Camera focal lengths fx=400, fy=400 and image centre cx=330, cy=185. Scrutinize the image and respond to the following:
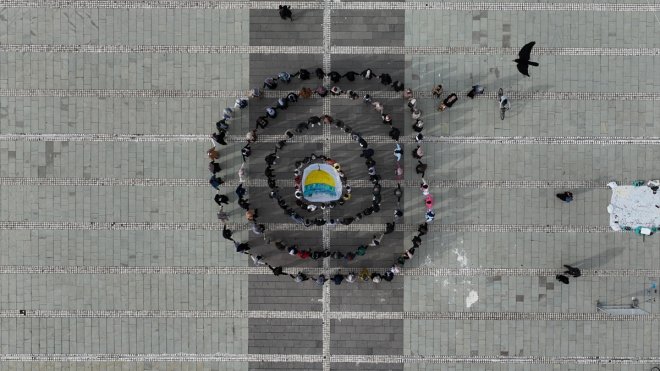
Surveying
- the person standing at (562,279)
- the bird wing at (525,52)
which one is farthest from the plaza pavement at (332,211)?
the bird wing at (525,52)

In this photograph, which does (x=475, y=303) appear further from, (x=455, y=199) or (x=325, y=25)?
(x=325, y=25)

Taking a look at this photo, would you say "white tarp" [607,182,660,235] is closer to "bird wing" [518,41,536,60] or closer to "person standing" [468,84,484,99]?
"bird wing" [518,41,536,60]

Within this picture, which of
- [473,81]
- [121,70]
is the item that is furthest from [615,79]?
[121,70]

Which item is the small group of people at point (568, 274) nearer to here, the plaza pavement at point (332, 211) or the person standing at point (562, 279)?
the person standing at point (562, 279)

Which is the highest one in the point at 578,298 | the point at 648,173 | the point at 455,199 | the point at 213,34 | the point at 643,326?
the point at 213,34

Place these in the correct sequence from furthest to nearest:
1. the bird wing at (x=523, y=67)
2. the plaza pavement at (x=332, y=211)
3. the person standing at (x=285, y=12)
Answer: the plaza pavement at (x=332, y=211)
the bird wing at (x=523, y=67)
the person standing at (x=285, y=12)
